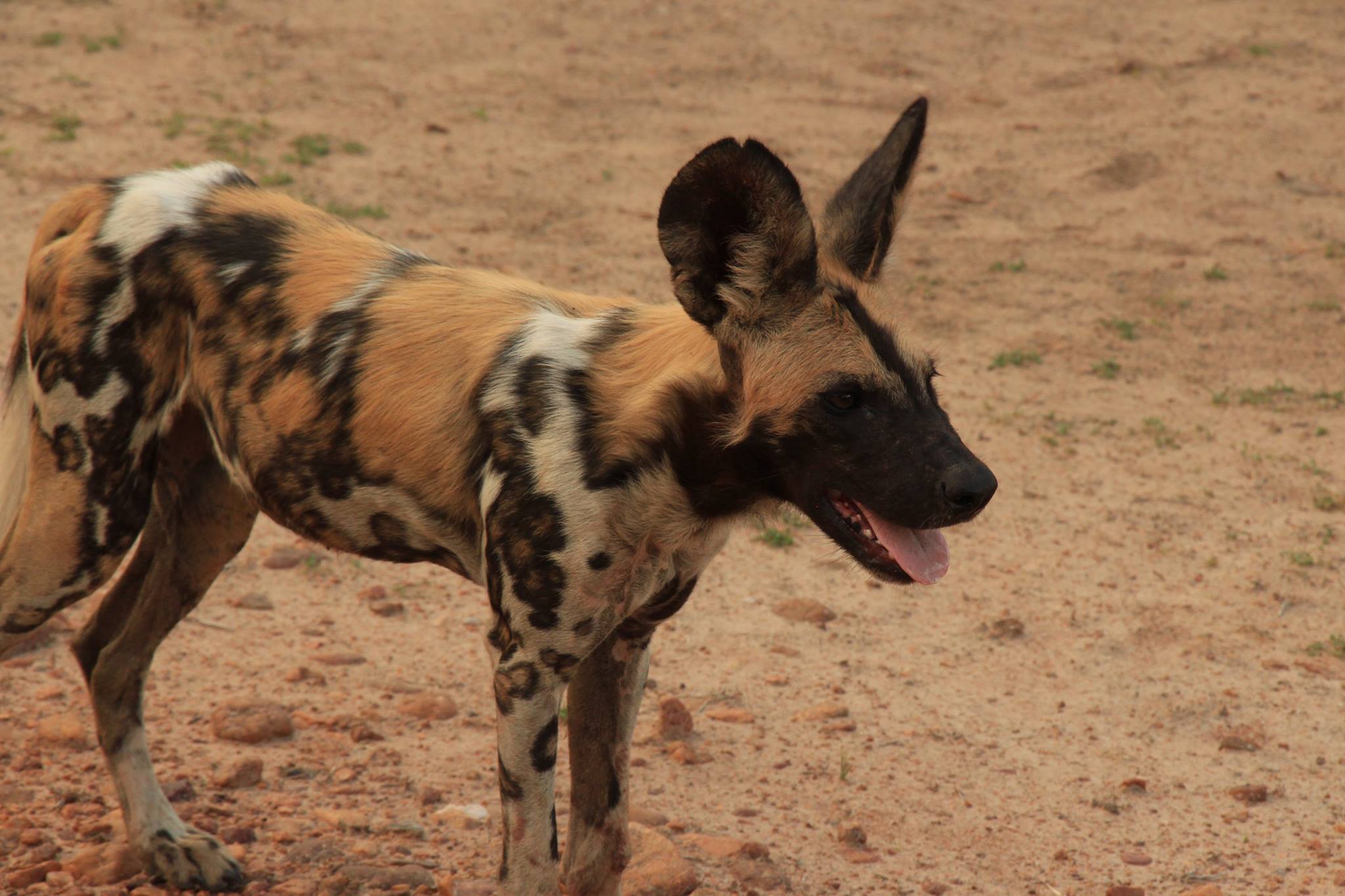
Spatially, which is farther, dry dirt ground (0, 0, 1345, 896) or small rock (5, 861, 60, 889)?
dry dirt ground (0, 0, 1345, 896)

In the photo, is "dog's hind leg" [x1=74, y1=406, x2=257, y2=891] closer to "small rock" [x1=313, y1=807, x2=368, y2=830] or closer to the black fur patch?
"small rock" [x1=313, y1=807, x2=368, y2=830]

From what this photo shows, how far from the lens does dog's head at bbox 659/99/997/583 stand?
2588 mm

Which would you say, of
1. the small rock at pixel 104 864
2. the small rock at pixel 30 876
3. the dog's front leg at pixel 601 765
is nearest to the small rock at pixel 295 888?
the small rock at pixel 104 864

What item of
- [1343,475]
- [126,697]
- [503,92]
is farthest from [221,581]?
[503,92]

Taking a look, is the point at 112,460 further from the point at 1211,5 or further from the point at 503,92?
the point at 1211,5

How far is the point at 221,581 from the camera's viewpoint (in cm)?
455

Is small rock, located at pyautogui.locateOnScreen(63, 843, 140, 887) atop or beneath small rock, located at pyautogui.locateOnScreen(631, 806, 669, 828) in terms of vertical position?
atop

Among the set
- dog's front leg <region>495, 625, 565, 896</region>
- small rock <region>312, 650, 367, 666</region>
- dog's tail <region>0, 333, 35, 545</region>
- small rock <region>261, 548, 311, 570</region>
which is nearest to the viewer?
dog's front leg <region>495, 625, 565, 896</region>

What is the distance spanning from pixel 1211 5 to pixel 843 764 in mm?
8180

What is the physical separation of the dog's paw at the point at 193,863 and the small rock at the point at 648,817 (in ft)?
2.85

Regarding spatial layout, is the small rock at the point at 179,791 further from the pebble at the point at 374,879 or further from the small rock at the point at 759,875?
the small rock at the point at 759,875

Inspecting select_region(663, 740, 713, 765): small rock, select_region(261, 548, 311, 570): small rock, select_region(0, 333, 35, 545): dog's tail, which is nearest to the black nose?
select_region(663, 740, 713, 765): small rock

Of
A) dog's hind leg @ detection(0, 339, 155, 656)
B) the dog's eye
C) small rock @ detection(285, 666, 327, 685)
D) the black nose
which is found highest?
the dog's eye

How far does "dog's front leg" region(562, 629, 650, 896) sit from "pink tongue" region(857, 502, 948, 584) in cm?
65
